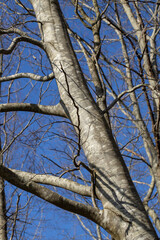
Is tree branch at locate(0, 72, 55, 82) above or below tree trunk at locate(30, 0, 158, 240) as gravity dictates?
above

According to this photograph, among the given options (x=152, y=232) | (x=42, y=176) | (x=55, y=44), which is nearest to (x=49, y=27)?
(x=55, y=44)

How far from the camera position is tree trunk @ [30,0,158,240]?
6.28 feet

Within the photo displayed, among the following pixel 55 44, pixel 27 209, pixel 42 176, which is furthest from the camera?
pixel 27 209

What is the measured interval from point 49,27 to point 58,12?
0.26 m

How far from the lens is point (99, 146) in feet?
7.32

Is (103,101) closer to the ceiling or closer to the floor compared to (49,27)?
closer to the floor

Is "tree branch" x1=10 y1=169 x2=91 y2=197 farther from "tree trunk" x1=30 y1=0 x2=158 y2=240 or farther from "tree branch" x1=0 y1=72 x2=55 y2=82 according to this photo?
"tree branch" x1=0 y1=72 x2=55 y2=82

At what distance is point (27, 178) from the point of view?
77.2 inches

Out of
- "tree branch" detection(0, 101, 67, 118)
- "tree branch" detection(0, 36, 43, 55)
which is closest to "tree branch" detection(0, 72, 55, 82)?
"tree branch" detection(0, 36, 43, 55)

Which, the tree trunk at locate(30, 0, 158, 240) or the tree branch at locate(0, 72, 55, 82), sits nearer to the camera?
the tree trunk at locate(30, 0, 158, 240)

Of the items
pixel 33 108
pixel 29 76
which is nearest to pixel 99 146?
pixel 33 108

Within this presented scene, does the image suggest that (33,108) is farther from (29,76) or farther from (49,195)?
(49,195)

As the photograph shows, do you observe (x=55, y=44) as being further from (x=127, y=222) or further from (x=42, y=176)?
(x=127, y=222)

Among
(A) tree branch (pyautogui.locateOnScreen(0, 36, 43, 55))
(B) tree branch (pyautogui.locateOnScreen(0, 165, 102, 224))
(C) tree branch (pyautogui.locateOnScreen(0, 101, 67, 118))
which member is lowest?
(B) tree branch (pyautogui.locateOnScreen(0, 165, 102, 224))
